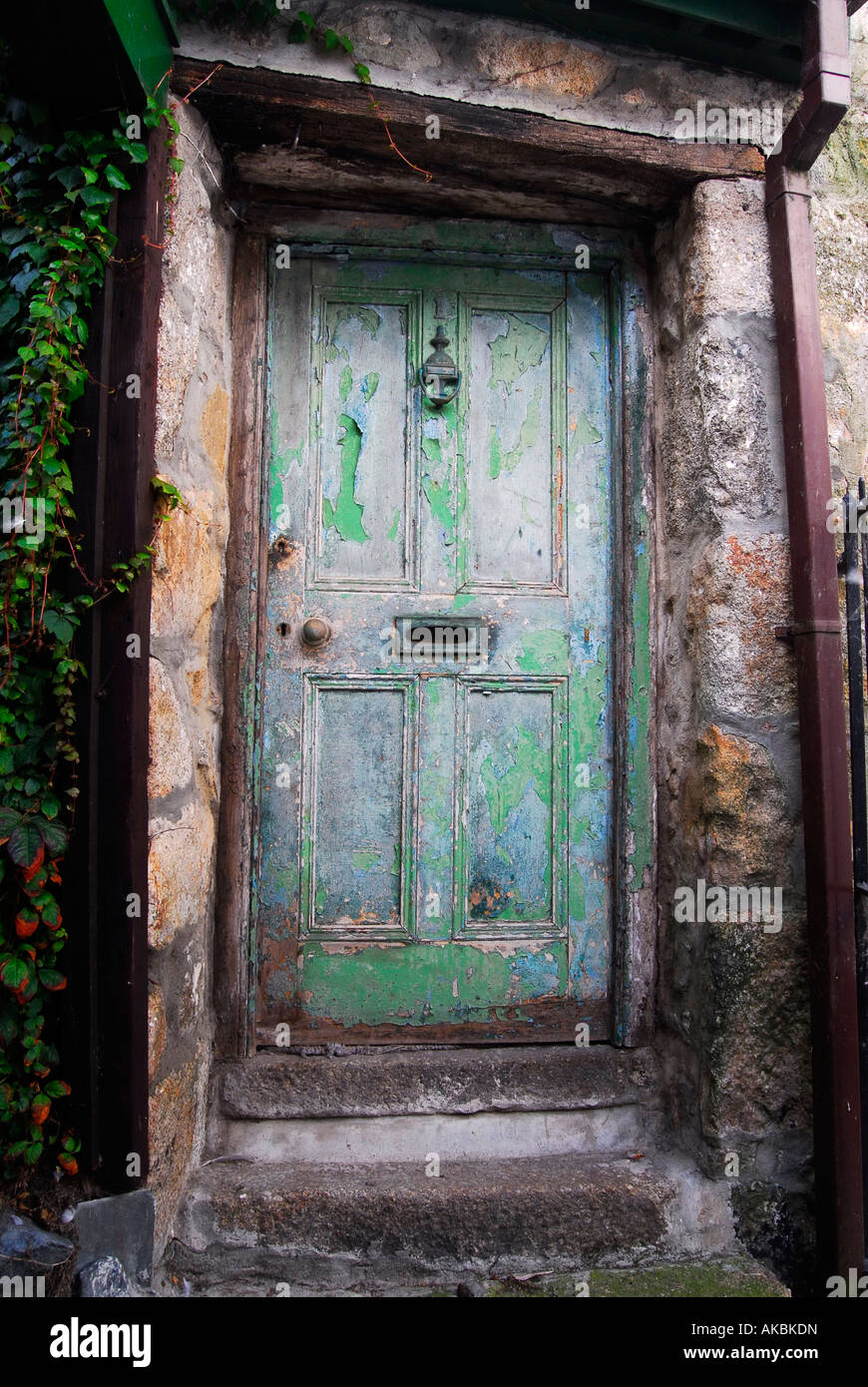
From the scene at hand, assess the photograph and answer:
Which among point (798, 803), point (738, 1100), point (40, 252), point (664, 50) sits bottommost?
point (738, 1100)

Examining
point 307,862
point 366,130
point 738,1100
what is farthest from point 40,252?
point 738,1100

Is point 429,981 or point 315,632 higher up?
point 315,632

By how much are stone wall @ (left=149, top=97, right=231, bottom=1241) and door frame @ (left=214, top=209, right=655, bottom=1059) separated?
53 millimetres

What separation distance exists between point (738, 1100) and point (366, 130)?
2.55 metres

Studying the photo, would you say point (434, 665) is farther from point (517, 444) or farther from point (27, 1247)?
point (27, 1247)

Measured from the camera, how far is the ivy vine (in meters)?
1.60

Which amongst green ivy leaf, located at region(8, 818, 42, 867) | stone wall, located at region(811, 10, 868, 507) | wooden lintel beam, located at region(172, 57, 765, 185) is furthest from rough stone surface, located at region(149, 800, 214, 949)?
stone wall, located at region(811, 10, 868, 507)

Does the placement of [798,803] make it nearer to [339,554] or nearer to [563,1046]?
[563,1046]

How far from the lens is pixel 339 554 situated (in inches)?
88.7

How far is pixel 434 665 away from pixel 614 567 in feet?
1.95

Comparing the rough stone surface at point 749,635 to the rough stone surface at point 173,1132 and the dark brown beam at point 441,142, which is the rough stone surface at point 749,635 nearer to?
the dark brown beam at point 441,142

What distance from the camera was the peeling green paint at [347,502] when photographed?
2.26 meters

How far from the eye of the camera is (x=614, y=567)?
2.31 meters

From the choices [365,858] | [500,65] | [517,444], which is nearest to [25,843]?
[365,858]
